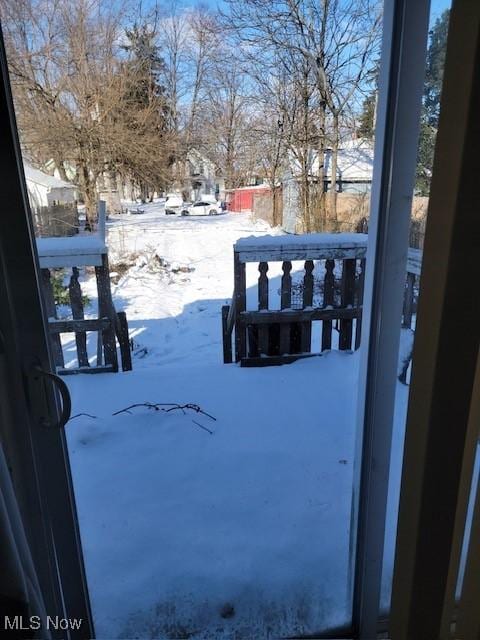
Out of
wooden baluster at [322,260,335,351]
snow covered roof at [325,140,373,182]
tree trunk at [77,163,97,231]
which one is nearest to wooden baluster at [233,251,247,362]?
wooden baluster at [322,260,335,351]

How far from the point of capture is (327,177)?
2275 mm

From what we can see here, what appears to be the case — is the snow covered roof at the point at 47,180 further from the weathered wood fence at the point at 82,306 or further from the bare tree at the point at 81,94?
the weathered wood fence at the point at 82,306

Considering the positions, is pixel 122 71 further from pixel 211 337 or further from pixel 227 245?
pixel 227 245

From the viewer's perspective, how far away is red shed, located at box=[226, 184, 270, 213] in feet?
10.3

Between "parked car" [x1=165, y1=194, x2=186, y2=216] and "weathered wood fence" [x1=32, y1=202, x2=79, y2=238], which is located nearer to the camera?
"weathered wood fence" [x1=32, y1=202, x2=79, y2=238]

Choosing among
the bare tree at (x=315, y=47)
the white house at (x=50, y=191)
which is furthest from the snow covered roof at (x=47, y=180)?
the bare tree at (x=315, y=47)

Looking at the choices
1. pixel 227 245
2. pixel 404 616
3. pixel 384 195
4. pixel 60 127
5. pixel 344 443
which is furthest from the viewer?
pixel 227 245

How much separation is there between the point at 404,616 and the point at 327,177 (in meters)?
2.12

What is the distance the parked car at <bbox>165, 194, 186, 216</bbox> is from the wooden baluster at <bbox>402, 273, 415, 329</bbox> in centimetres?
314

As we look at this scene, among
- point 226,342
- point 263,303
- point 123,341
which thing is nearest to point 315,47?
point 263,303

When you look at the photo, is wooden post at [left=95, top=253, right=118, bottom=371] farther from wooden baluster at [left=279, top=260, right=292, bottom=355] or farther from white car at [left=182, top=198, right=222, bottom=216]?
white car at [left=182, top=198, right=222, bottom=216]

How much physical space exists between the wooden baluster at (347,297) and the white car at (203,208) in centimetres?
181

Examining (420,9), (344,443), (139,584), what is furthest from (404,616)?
(344,443)

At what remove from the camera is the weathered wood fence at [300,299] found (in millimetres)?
2564
